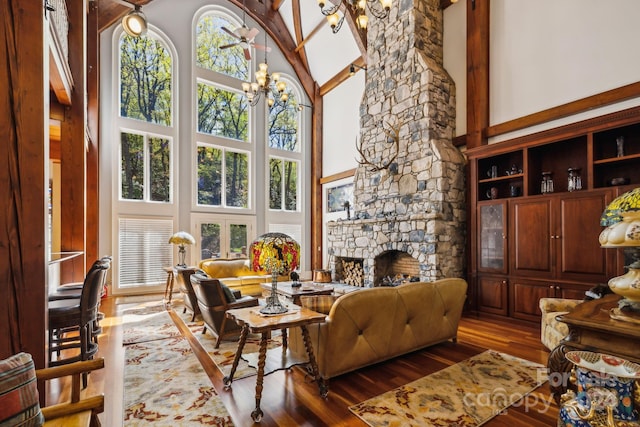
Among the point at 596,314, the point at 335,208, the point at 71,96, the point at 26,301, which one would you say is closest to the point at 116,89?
the point at 71,96

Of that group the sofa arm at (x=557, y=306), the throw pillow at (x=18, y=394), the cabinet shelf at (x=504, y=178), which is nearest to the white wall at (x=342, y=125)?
the cabinet shelf at (x=504, y=178)

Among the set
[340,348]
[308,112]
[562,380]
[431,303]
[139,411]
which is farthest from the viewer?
[308,112]

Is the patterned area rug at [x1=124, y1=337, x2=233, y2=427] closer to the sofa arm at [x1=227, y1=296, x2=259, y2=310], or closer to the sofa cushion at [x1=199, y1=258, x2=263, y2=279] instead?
the sofa arm at [x1=227, y1=296, x2=259, y2=310]

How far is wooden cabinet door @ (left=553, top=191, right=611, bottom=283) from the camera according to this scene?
3.84m

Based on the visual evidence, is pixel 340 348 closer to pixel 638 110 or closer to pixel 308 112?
pixel 638 110

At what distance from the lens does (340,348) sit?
272cm

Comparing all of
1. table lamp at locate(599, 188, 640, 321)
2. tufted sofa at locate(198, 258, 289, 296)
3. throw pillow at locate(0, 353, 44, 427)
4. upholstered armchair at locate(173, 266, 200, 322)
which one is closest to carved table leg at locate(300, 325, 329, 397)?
throw pillow at locate(0, 353, 44, 427)

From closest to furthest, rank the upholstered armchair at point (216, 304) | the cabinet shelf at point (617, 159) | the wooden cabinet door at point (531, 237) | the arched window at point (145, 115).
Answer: the cabinet shelf at point (617, 159) → the upholstered armchair at point (216, 304) → the wooden cabinet door at point (531, 237) → the arched window at point (145, 115)

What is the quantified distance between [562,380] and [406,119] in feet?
16.7

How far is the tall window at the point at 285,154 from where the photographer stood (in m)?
9.50

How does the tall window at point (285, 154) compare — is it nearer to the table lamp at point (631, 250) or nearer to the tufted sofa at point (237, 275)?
the tufted sofa at point (237, 275)

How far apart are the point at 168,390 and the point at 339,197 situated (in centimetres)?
697

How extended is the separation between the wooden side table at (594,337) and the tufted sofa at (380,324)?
126cm

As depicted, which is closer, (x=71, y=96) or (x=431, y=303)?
(x=431, y=303)
